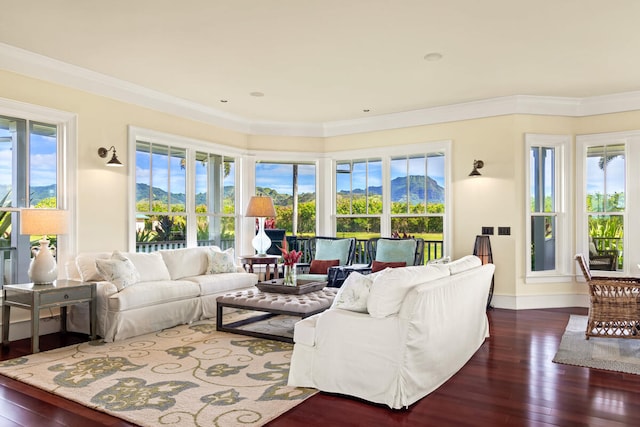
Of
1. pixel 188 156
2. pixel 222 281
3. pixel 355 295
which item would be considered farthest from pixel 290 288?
pixel 188 156

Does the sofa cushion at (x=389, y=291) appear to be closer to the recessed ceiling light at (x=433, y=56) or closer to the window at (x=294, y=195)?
the recessed ceiling light at (x=433, y=56)

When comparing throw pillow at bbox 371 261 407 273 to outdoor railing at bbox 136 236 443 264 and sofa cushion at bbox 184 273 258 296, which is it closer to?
outdoor railing at bbox 136 236 443 264

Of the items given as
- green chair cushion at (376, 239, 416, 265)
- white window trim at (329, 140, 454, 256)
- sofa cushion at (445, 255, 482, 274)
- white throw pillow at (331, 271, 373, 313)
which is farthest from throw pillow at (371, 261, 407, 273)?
white throw pillow at (331, 271, 373, 313)

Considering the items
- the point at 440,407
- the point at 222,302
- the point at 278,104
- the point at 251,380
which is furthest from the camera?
the point at 278,104

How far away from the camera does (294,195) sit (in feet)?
26.2

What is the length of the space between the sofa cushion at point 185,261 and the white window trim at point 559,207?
4419 mm

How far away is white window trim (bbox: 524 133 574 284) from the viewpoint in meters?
6.34

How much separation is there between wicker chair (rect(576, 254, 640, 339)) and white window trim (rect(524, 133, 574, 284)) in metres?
1.74

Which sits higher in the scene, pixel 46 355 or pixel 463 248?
pixel 463 248

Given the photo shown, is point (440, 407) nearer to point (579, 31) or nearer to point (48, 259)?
point (579, 31)

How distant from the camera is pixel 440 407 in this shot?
9.70 feet

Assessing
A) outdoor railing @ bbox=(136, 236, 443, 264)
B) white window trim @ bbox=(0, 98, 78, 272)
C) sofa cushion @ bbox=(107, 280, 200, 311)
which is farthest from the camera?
outdoor railing @ bbox=(136, 236, 443, 264)

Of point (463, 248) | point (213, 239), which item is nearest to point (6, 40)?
point (213, 239)

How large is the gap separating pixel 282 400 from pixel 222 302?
195 centimetres
